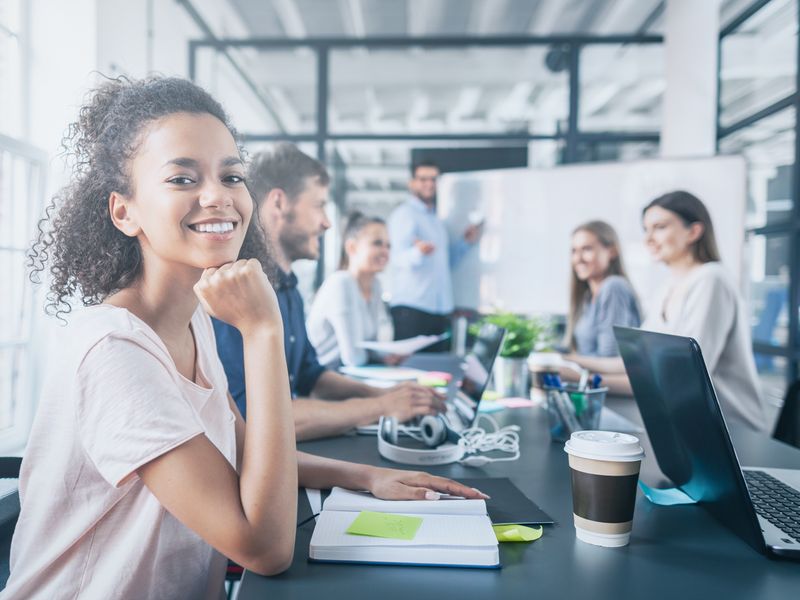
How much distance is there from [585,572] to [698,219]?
2090 mm

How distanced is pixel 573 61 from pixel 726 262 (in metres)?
2.05

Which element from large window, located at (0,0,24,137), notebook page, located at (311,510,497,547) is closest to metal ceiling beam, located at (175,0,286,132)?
large window, located at (0,0,24,137)

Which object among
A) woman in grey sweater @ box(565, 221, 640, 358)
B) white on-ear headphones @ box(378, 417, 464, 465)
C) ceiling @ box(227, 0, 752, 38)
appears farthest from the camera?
ceiling @ box(227, 0, 752, 38)

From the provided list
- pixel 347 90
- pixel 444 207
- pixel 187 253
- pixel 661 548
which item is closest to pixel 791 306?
pixel 444 207

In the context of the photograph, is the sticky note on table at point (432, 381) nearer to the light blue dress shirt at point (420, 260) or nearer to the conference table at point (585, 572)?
the conference table at point (585, 572)

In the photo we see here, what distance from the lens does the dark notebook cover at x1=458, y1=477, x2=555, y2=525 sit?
3.10 feet

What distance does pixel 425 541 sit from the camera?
32.5 inches

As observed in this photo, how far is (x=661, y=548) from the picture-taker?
87 cm

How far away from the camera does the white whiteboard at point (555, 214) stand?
410 centimetres

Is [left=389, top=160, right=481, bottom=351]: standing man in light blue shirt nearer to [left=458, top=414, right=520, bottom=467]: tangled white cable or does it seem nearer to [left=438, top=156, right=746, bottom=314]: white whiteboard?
[left=438, top=156, right=746, bottom=314]: white whiteboard

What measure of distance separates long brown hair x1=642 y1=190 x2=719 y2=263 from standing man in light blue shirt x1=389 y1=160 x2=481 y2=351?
7.11 ft

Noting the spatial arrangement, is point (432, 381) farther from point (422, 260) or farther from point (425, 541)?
point (422, 260)

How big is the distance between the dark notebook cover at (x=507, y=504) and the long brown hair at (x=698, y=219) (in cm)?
177

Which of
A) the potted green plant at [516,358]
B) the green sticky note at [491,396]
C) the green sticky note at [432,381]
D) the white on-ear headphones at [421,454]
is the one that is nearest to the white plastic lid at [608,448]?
the white on-ear headphones at [421,454]
